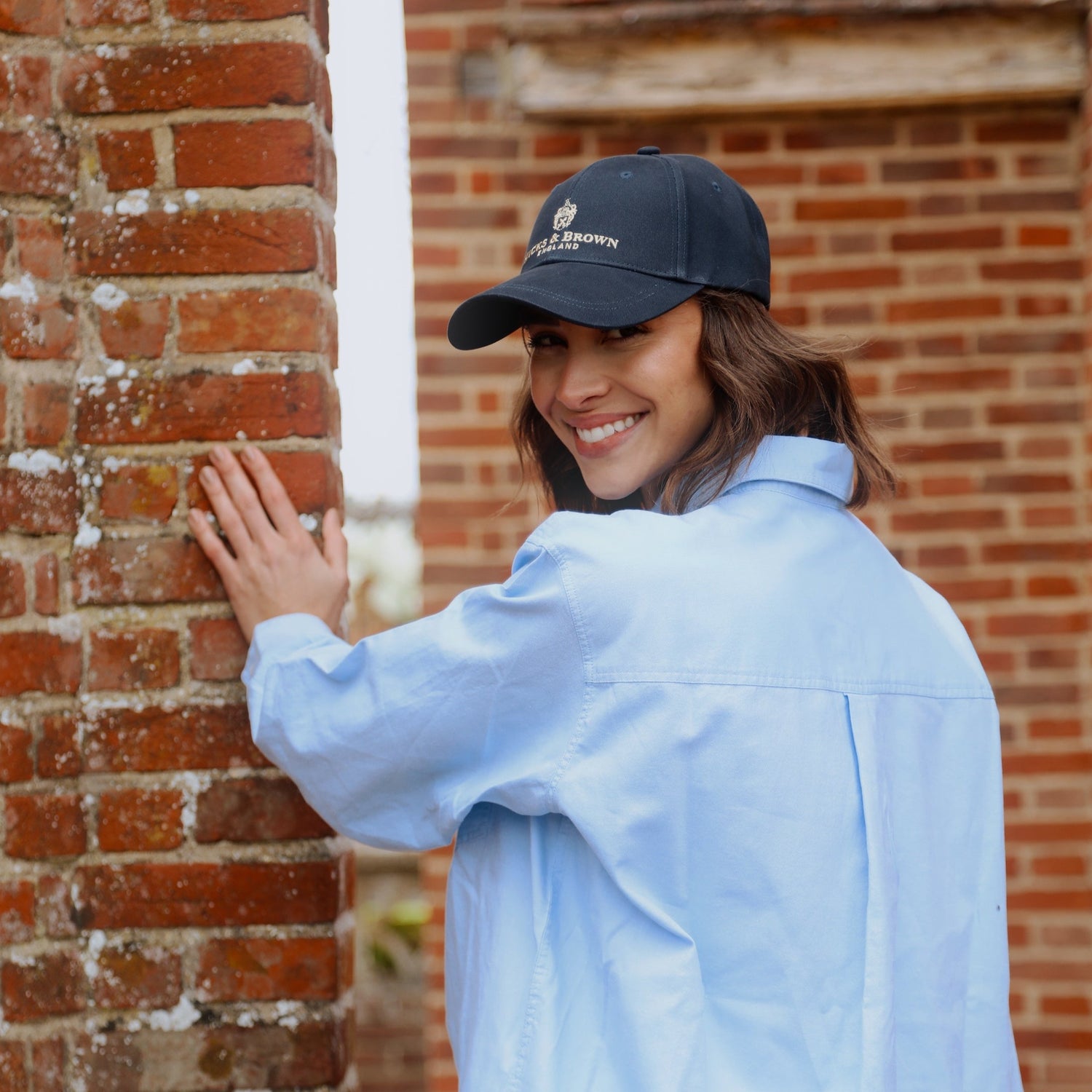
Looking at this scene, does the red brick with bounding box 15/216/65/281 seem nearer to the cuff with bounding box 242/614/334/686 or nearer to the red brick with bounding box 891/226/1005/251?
the cuff with bounding box 242/614/334/686

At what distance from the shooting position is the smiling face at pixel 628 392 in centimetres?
157

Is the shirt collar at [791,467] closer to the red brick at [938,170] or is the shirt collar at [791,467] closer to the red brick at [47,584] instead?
the red brick at [47,584]

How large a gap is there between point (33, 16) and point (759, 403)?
3.54 feet

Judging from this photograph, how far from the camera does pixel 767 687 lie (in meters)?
1.33

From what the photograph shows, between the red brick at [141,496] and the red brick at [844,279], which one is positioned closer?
the red brick at [141,496]

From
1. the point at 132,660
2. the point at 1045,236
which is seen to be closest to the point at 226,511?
the point at 132,660

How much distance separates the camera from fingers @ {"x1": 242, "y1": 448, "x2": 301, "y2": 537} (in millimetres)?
1596

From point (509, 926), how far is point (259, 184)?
39.3 inches

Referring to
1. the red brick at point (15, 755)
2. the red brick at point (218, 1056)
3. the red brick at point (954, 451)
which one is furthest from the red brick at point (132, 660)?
the red brick at point (954, 451)

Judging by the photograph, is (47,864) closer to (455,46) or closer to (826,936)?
(826,936)

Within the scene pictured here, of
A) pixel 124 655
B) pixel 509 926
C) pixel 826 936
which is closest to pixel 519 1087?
pixel 509 926

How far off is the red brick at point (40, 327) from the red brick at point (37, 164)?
21 millimetres

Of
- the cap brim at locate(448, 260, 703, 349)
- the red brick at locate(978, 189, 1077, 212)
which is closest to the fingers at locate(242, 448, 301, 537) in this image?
the cap brim at locate(448, 260, 703, 349)

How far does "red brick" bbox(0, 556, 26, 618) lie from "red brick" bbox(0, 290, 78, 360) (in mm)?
272
